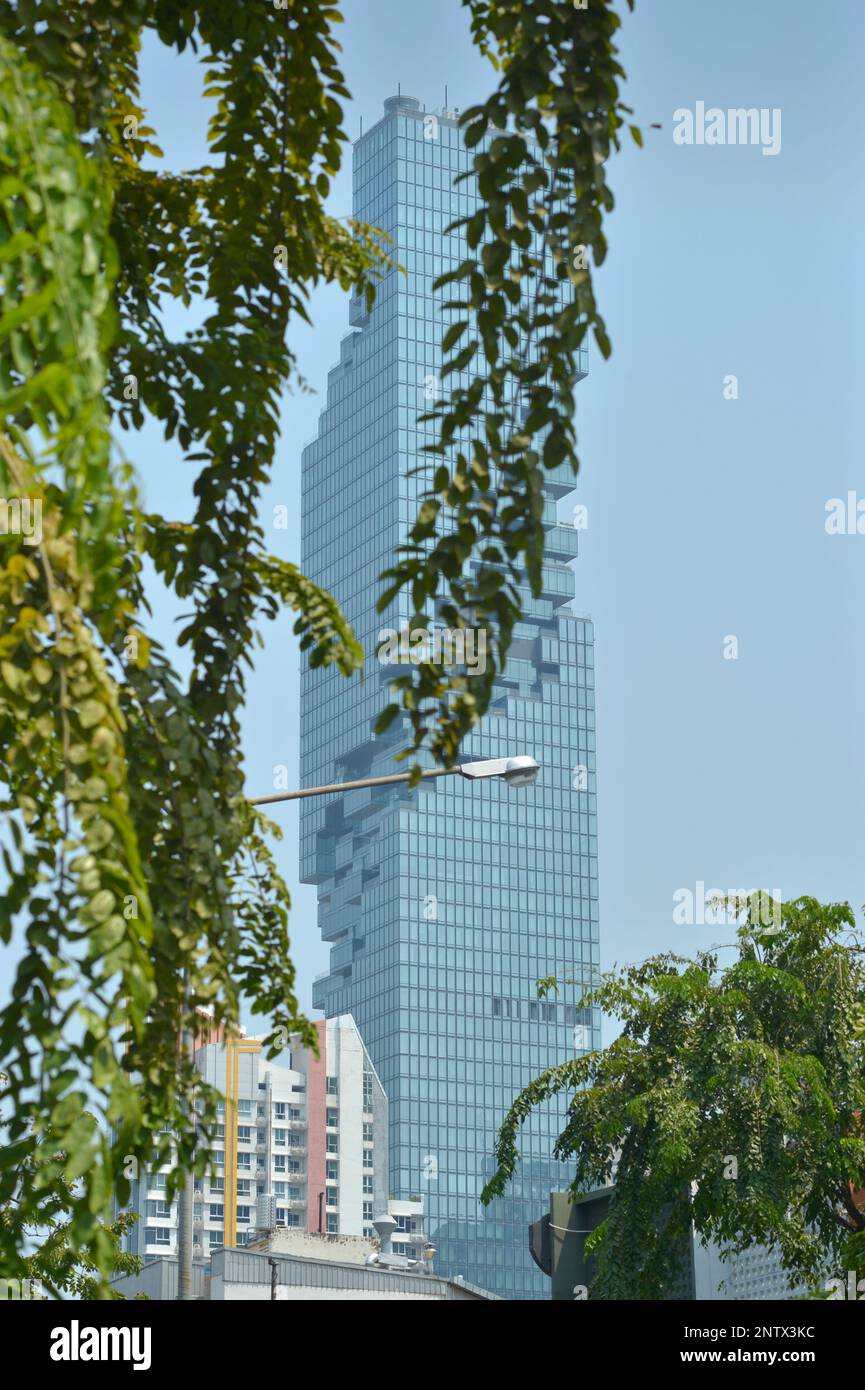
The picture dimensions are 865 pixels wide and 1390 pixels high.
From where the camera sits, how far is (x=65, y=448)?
3877 mm

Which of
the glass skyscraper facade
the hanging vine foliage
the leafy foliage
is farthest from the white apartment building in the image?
the hanging vine foliage

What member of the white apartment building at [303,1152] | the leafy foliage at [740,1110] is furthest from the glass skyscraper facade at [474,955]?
the leafy foliage at [740,1110]

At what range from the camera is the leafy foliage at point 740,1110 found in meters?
18.3

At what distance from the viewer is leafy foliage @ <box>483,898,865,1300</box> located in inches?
721

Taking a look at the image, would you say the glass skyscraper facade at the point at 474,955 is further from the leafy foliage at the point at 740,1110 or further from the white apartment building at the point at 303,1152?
the leafy foliage at the point at 740,1110

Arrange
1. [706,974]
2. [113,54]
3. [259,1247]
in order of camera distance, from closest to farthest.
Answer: [113,54], [706,974], [259,1247]

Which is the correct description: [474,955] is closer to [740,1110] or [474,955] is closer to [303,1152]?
[303,1152]

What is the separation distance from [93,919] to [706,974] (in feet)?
56.6

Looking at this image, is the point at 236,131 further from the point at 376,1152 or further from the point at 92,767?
the point at 376,1152

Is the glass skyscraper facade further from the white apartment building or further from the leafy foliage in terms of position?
the leafy foliage

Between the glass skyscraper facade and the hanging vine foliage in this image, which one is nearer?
the hanging vine foliage

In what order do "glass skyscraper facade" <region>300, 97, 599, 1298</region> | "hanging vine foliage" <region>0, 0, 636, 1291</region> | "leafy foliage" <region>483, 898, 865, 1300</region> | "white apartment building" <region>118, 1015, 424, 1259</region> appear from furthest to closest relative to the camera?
1. "glass skyscraper facade" <region>300, 97, 599, 1298</region>
2. "white apartment building" <region>118, 1015, 424, 1259</region>
3. "leafy foliage" <region>483, 898, 865, 1300</region>
4. "hanging vine foliage" <region>0, 0, 636, 1291</region>
